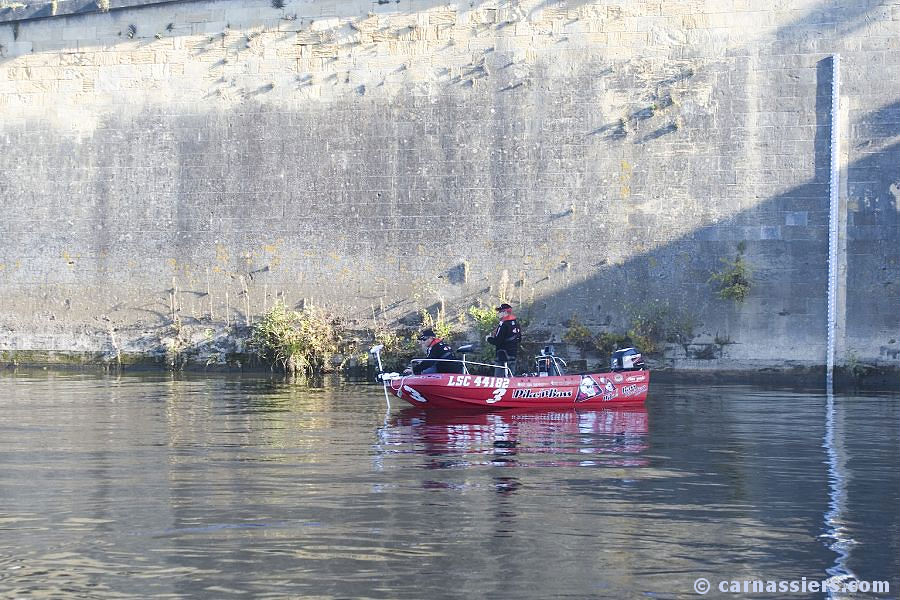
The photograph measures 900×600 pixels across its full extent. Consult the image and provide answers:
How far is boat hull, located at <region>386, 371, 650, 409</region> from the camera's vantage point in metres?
14.1

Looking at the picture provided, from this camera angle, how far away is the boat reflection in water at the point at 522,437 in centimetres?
1030

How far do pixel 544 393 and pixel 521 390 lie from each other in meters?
0.37

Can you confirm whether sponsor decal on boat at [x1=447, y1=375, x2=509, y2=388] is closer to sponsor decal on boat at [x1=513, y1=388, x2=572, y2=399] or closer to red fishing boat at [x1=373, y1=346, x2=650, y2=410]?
red fishing boat at [x1=373, y1=346, x2=650, y2=410]

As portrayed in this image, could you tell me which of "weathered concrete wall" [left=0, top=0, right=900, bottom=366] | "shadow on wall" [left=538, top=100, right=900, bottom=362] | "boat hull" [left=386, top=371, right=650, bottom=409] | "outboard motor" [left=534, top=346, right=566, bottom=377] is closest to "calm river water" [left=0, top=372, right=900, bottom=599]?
"boat hull" [left=386, top=371, right=650, bottom=409]

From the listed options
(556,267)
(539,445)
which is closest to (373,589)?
(539,445)

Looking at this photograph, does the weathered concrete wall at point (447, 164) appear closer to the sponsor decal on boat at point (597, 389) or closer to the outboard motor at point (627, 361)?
the outboard motor at point (627, 361)

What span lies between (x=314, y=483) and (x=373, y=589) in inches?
112

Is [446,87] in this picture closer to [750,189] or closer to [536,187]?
[536,187]

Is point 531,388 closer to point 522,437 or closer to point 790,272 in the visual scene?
point 522,437

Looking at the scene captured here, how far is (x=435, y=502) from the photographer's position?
27.1ft

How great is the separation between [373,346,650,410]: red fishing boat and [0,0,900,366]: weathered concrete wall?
2.65 meters

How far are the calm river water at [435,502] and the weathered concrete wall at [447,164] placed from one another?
4.22 metres

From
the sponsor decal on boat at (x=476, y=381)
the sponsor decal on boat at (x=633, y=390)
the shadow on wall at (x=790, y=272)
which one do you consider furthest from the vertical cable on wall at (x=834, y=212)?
the sponsor decal on boat at (x=476, y=381)

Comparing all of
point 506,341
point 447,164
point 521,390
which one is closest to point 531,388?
point 521,390
